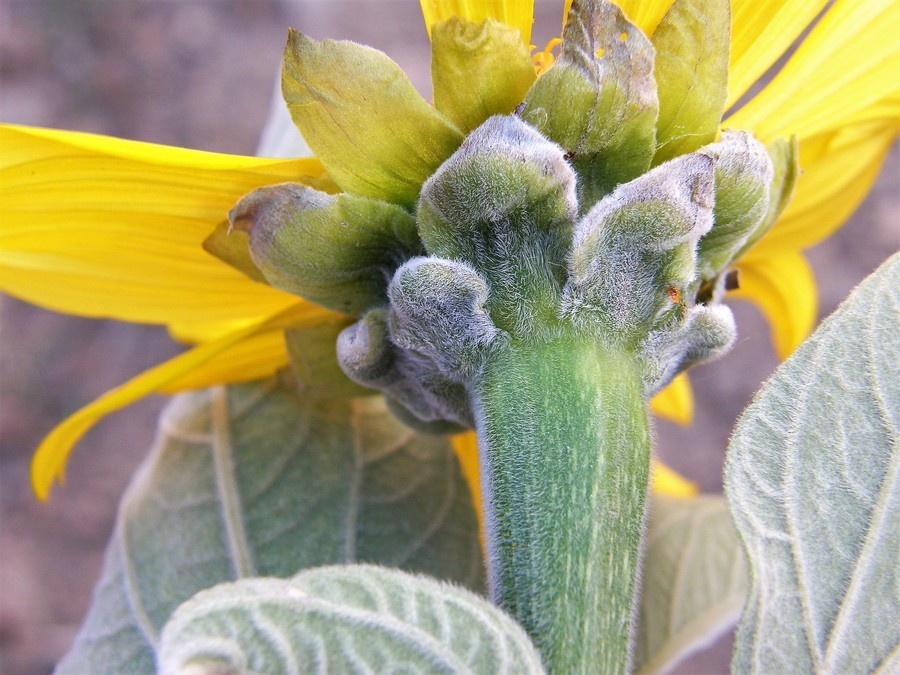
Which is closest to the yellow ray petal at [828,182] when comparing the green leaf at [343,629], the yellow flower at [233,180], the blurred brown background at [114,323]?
the yellow flower at [233,180]

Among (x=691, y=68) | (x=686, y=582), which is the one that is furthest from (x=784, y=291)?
(x=691, y=68)

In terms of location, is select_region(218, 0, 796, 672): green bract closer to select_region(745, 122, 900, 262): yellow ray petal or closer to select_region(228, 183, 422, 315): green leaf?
select_region(228, 183, 422, 315): green leaf

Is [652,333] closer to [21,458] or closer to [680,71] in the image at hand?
[680,71]

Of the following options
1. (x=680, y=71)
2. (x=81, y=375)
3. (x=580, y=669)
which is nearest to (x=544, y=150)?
(x=680, y=71)

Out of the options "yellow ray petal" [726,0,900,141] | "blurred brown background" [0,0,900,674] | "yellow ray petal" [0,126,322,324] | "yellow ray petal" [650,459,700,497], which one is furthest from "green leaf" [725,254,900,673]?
"blurred brown background" [0,0,900,674]

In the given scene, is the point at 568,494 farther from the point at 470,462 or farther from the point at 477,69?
the point at 470,462

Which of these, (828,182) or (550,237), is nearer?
(550,237)

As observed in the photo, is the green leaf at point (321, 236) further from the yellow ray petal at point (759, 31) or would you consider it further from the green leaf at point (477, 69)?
the yellow ray petal at point (759, 31)
